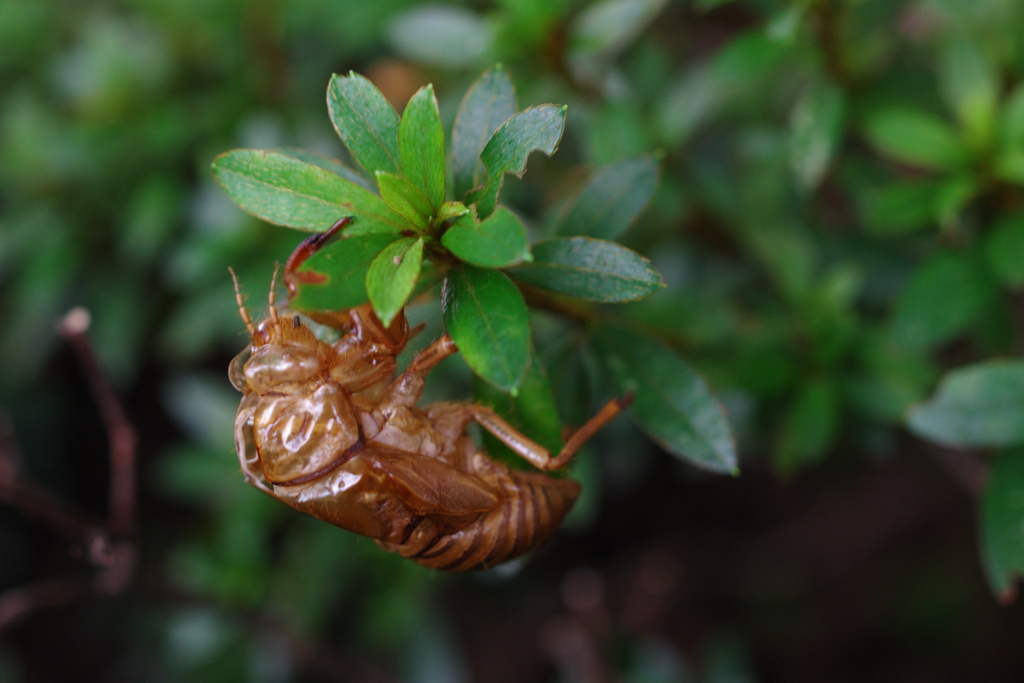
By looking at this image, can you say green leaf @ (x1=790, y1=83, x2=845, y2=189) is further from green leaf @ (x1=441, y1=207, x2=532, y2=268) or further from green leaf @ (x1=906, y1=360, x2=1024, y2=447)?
green leaf @ (x1=441, y1=207, x2=532, y2=268)

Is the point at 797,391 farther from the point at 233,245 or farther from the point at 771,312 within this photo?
the point at 233,245

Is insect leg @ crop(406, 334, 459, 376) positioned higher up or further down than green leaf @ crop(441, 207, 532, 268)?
further down

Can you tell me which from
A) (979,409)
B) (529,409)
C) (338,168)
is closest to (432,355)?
(529,409)

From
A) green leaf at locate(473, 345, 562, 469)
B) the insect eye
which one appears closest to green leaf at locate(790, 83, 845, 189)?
green leaf at locate(473, 345, 562, 469)

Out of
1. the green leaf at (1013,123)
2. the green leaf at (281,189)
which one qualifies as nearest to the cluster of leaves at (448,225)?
the green leaf at (281,189)

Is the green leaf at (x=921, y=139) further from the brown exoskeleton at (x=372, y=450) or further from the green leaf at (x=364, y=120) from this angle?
the green leaf at (x=364, y=120)

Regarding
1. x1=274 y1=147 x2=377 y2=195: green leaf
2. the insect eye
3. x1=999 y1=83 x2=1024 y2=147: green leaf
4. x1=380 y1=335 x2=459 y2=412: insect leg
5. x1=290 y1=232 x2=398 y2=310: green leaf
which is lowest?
x1=999 y1=83 x2=1024 y2=147: green leaf

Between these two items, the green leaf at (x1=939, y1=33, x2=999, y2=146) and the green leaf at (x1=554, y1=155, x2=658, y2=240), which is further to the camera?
the green leaf at (x1=939, y1=33, x2=999, y2=146)
